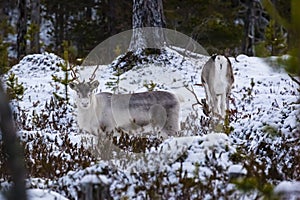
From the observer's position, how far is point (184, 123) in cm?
984

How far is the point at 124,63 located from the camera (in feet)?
48.9

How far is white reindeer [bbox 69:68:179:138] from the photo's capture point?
8.57m

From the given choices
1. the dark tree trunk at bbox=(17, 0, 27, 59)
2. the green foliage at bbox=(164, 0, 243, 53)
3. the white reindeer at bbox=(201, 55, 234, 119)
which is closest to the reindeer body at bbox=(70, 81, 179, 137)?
the white reindeer at bbox=(201, 55, 234, 119)

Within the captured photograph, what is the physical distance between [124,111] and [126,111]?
0.03 meters

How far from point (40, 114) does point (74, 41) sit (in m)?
18.4

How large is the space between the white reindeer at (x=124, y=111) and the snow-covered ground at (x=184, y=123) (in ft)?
0.92

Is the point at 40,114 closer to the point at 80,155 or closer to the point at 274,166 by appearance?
the point at 80,155

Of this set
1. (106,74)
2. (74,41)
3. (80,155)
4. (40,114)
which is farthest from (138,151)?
(74,41)

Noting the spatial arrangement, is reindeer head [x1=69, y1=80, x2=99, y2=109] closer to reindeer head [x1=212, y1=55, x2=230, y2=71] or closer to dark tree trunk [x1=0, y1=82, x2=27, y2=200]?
reindeer head [x1=212, y1=55, x2=230, y2=71]

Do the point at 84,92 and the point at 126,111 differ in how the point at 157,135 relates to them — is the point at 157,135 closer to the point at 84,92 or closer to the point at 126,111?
the point at 126,111

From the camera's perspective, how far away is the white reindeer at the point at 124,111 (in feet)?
28.1

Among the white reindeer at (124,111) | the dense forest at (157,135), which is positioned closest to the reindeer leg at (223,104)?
the dense forest at (157,135)

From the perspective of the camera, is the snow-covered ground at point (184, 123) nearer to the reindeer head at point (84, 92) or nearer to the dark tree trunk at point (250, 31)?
the reindeer head at point (84, 92)

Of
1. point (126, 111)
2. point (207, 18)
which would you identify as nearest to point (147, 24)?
A: point (126, 111)
